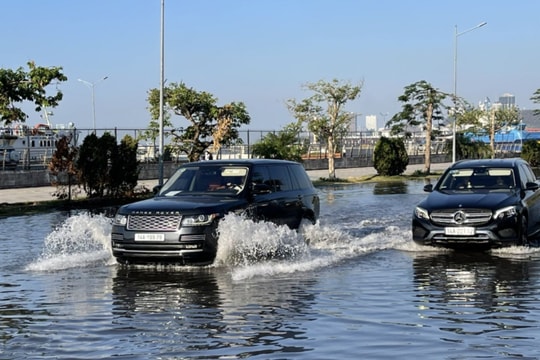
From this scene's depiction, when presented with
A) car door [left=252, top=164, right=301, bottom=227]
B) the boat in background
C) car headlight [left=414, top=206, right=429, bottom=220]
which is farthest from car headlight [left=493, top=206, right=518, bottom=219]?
the boat in background

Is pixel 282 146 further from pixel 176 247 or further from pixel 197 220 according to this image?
pixel 176 247

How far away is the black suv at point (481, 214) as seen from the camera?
13.3 m

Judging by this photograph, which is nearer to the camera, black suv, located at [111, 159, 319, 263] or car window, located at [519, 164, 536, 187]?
black suv, located at [111, 159, 319, 263]

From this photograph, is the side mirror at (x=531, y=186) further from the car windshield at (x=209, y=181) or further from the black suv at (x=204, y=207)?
the car windshield at (x=209, y=181)

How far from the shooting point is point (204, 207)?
38.9 ft

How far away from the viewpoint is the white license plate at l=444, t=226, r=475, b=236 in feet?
43.4

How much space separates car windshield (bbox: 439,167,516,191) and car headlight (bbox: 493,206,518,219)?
1314mm

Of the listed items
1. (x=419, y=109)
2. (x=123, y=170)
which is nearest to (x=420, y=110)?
(x=419, y=109)

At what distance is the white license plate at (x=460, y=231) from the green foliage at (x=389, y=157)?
3217cm

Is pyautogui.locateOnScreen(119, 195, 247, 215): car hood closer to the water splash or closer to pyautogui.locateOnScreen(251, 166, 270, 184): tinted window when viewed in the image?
the water splash

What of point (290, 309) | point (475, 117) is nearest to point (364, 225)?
point (290, 309)

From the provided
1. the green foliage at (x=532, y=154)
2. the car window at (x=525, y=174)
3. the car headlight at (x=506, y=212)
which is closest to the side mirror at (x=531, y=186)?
the car window at (x=525, y=174)

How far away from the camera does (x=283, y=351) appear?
709 cm

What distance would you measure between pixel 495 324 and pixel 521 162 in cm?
864
